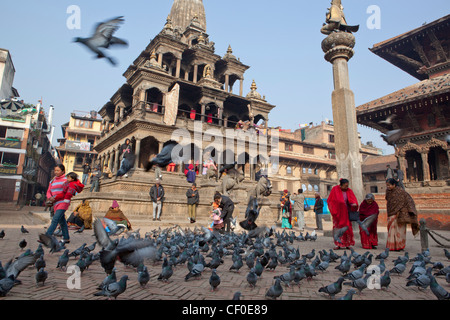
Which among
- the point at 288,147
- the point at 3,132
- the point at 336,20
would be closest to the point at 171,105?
the point at 336,20

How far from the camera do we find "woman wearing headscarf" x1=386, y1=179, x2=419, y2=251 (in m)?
6.60

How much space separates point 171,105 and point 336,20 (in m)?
14.9

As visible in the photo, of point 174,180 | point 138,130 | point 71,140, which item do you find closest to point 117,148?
point 138,130

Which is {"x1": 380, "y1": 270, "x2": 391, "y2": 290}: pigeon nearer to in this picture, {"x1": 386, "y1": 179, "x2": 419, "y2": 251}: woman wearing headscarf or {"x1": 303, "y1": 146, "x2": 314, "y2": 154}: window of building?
{"x1": 386, "y1": 179, "x2": 419, "y2": 251}: woman wearing headscarf

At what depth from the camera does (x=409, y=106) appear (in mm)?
18312

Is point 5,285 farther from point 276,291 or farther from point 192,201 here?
point 192,201

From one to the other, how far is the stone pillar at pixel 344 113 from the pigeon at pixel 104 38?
7757mm

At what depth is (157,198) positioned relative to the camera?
12.7 m

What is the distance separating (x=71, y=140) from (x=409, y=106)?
45333 mm

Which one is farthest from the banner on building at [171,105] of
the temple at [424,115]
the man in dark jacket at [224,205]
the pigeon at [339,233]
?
the pigeon at [339,233]

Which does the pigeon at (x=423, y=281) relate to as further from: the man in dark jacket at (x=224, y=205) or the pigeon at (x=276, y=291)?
the man in dark jacket at (x=224, y=205)

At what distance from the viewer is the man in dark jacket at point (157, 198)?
12758 millimetres

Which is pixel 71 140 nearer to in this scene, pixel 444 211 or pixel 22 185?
pixel 22 185

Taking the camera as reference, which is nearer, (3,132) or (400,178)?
(400,178)
